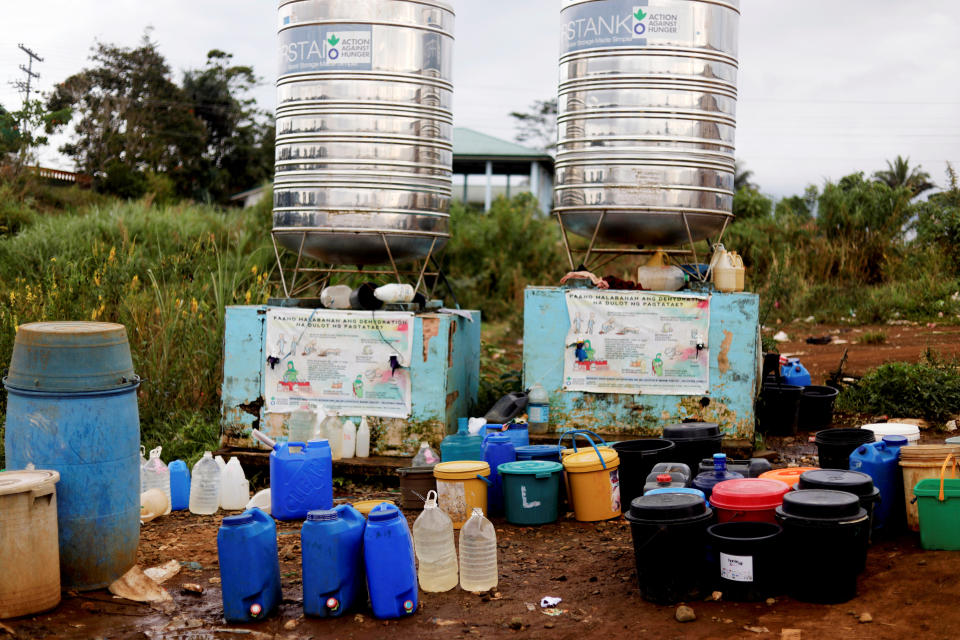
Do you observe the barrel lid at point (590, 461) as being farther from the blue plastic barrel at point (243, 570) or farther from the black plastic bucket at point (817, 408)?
the black plastic bucket at point (817, 408)

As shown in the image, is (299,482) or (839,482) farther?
(299,482)

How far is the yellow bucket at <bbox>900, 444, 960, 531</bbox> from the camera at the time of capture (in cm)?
476

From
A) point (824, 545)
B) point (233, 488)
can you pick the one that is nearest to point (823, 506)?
point (824, 545)

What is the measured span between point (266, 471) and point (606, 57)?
434cm

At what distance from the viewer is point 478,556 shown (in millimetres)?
4547

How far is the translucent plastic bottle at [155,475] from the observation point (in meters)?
6.15

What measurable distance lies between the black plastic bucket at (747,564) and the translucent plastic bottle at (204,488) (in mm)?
3540

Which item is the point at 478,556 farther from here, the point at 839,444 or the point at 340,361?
the point at 340,361

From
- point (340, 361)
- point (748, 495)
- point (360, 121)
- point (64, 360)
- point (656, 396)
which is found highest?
point (360, 121)

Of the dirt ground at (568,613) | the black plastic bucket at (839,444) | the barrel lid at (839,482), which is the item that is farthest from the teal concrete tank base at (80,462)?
the black plastic bucket at (839,444)

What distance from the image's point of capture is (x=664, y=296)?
692 cm

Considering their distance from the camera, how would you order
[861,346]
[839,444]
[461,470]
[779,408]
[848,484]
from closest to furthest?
1. [848,484]
2. [839,444]
3. [461,470]
4. [779,408]
5. [861,346]

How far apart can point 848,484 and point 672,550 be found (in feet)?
3.20

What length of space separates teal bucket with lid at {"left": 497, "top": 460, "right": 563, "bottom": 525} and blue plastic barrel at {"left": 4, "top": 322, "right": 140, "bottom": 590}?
92.5 inches
